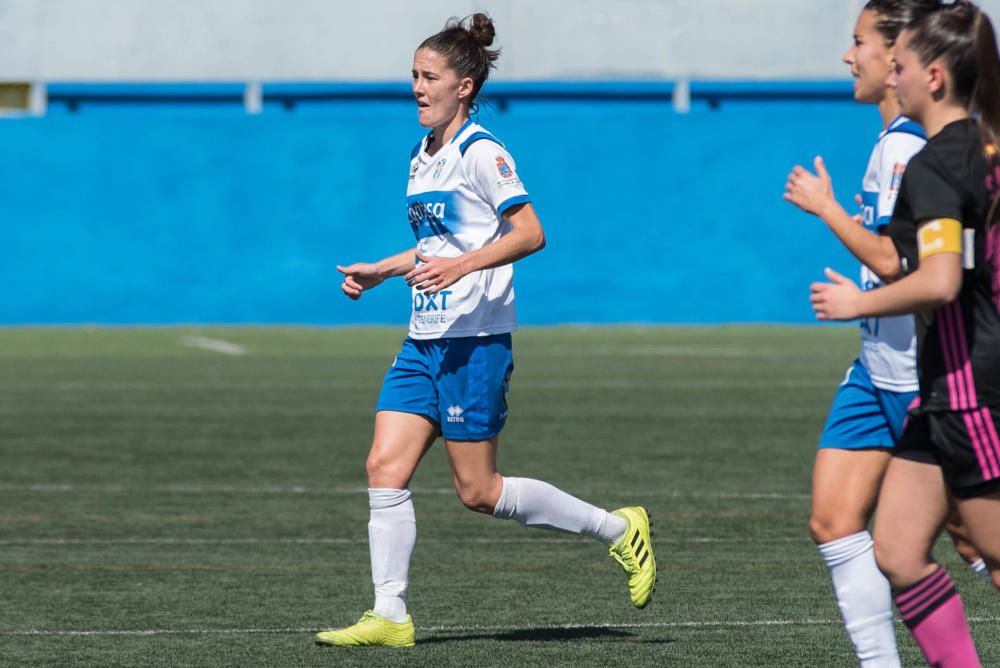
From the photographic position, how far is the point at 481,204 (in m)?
6.48

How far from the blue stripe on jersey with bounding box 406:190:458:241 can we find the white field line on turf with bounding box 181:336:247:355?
14718 millimetres

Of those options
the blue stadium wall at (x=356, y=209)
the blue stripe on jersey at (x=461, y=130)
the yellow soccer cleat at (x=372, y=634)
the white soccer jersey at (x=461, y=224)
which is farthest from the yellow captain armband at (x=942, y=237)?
the blue stadium wall at (x=356, y=209)

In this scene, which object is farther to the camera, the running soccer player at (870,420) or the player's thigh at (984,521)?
the running soccer player at (870,420)

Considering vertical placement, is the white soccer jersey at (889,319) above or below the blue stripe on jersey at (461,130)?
below

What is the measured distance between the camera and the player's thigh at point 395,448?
6.46m

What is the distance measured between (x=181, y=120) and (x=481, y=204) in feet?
66.6

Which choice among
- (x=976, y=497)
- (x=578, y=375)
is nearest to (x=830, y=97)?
(x=578, y=375)

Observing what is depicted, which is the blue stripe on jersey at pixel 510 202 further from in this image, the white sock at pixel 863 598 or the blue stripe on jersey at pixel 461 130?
the white sock at pixel 863 598

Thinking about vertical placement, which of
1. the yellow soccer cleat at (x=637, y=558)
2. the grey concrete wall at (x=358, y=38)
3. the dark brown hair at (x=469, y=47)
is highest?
the grey concrete wall at (x=358, y=38)

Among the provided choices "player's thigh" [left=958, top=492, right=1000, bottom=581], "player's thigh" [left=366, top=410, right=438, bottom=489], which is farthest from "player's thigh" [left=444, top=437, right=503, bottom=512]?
"player's thigh" [left=958, top=492, right=1000, bottom=581]

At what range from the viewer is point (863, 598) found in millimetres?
5023

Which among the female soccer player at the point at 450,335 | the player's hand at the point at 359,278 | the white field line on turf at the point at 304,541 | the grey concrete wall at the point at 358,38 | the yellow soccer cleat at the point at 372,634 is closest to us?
the yellow soccer cleat at the point at 372,634

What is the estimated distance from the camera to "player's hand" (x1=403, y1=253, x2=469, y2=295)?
6.08m

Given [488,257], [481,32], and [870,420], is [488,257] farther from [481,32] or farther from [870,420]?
[870,420]
